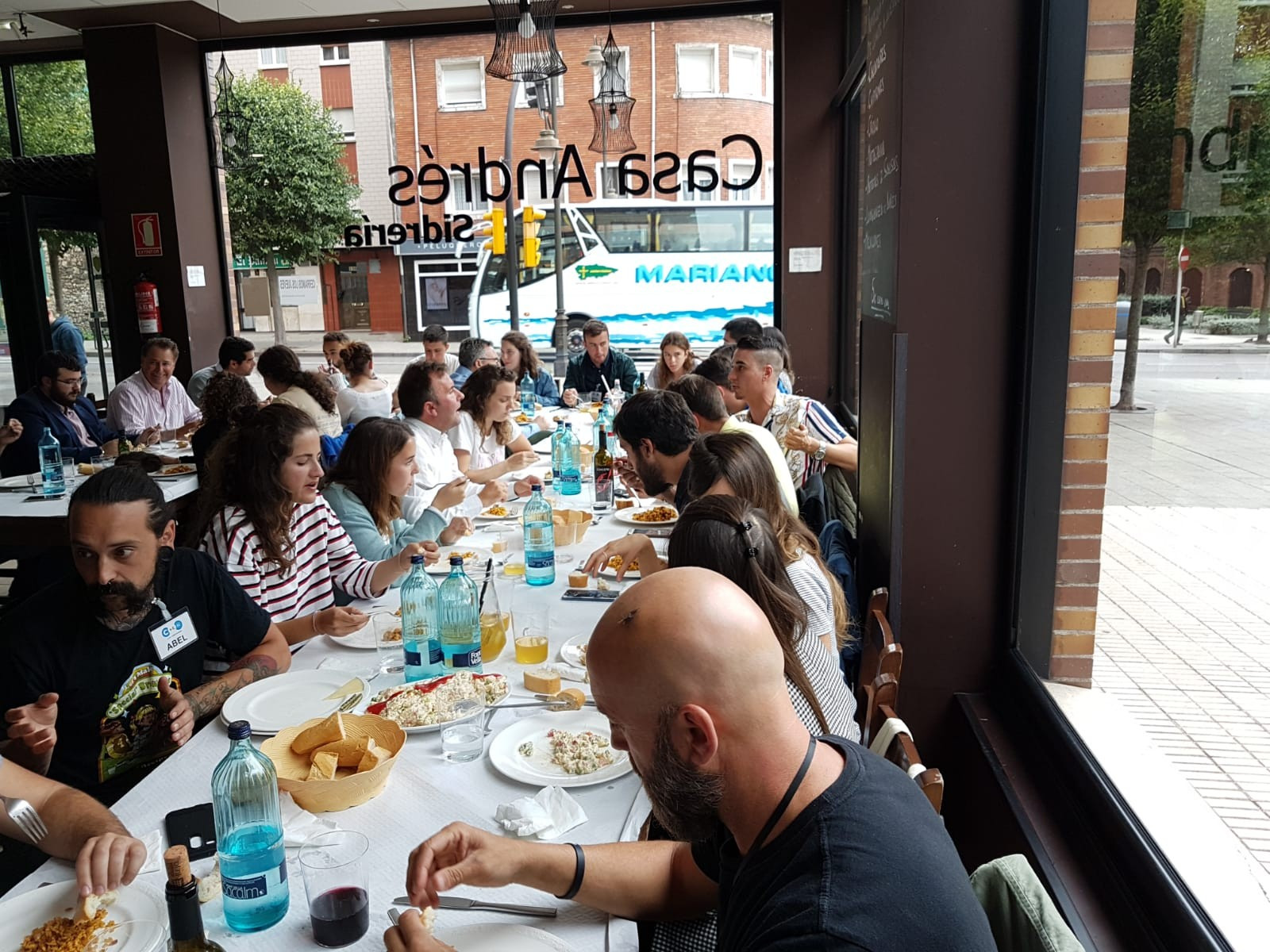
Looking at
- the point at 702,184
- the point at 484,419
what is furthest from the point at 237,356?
the point at 702,184

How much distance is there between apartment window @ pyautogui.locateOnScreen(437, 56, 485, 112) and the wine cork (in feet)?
41.6

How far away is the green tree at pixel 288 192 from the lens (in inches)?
476

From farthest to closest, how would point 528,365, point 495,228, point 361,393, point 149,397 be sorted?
1. point 495,228
2. point 528,365
3. point 149,397
4. point 361,393

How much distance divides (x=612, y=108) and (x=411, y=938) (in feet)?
20.8

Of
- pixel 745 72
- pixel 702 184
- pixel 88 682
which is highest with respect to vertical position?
pixel 745 72

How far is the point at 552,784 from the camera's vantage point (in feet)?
5.66

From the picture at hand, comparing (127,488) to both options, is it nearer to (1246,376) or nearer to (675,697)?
(675,697)

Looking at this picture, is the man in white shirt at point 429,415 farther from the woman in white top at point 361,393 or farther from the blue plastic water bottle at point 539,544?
the woman in white top at point 361,393

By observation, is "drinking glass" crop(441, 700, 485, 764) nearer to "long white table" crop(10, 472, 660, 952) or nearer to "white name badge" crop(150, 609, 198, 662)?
"long white table" crop(10, 472, 660, 952)

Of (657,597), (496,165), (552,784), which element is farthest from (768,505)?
(496,165)

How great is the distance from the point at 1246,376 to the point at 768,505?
1.30 m

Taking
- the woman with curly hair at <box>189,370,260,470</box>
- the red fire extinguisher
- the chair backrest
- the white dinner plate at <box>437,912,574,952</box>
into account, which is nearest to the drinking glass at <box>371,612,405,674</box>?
the white dinner plate at <box>437,912,574,952</box>

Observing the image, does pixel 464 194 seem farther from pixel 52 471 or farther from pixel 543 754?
pixel 543 754

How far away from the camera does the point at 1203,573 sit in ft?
5.09
